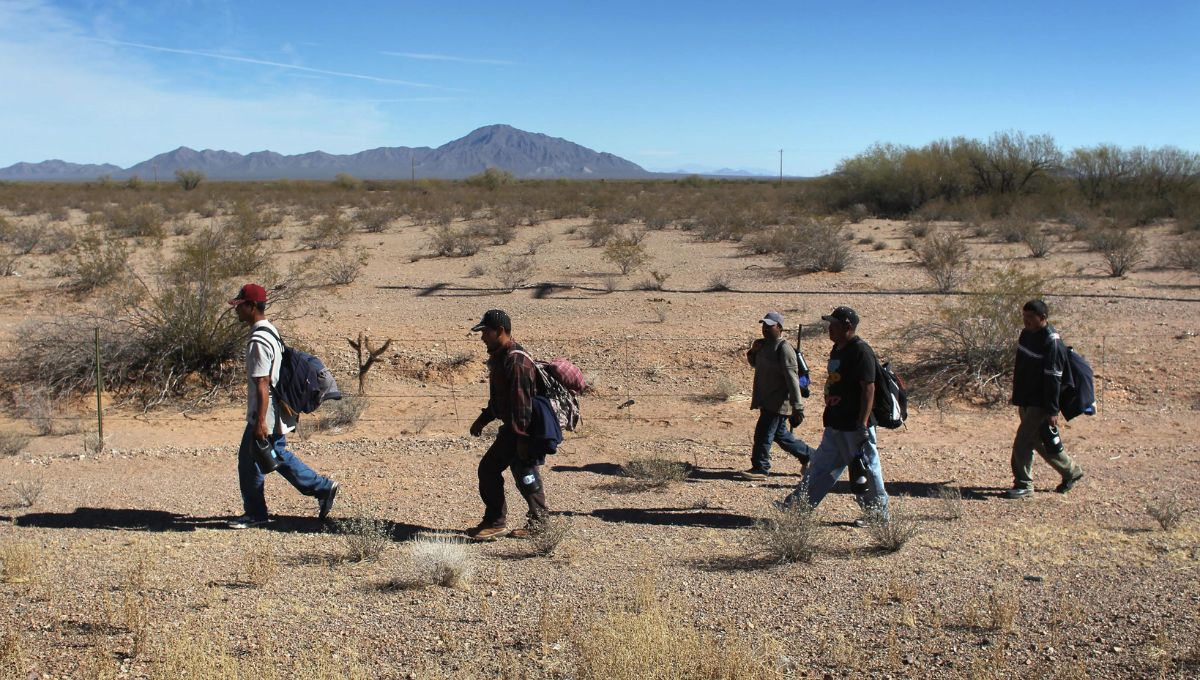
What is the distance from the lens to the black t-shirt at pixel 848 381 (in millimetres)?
6465

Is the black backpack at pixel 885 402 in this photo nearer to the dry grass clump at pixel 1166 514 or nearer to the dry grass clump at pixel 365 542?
the dry grass clump at pixel 1166 514

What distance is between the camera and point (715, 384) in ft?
41.3

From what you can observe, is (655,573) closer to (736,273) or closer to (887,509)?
(887,509)

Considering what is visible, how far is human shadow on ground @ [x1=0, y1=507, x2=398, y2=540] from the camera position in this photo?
671 cm

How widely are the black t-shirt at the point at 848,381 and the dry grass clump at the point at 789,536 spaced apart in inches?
25.6

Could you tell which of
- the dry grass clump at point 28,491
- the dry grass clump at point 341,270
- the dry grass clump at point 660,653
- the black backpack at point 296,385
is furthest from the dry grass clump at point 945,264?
the dry grass clump at point 28,491

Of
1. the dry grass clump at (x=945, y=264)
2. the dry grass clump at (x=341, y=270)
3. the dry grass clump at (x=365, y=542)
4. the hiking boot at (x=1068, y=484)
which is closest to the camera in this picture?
the dry grass clump at (x=365, y=542)

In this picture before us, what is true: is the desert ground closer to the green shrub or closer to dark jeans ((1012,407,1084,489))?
dark jeans ((1012,407,1084,489))

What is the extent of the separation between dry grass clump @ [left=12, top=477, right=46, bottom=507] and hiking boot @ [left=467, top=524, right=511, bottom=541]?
3335 millimetres

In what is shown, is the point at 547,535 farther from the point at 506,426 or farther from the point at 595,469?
the point at 595,469

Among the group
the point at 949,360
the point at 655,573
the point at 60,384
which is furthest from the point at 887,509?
the point at 60,384

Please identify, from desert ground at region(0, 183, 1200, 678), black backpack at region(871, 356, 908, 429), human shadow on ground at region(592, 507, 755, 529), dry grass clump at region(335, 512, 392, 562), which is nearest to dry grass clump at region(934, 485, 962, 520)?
desert ground at region(0, 183, 1200, 678)

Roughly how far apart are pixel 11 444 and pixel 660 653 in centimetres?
774

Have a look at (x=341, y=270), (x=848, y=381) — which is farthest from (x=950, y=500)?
(x=341, y=270)
